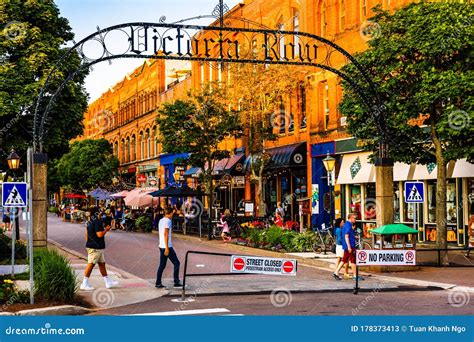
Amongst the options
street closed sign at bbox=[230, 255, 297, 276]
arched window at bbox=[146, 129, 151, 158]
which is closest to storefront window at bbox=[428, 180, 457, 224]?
street closed sign at bbox=[230, 255, 297, 276]

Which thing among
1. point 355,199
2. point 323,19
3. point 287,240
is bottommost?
point 287,240

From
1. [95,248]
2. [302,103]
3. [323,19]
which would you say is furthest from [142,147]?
[95,248]

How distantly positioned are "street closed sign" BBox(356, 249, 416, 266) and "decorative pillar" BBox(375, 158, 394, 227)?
338cm

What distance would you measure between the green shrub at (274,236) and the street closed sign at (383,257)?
1056 centimetres

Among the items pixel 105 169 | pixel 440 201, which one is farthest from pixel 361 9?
pixel 105 169

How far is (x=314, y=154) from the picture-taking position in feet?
129

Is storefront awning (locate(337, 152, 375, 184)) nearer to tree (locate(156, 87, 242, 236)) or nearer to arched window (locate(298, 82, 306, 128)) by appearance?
arched window (locate(298, 82, 306, 128))

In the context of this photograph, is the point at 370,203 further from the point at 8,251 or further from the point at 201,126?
the point at 8,251

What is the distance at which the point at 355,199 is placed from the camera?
3650cm

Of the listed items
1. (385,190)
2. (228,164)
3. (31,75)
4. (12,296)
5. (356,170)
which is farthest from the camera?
(228,164)

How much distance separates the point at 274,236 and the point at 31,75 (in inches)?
523

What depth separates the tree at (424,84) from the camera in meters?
22.3

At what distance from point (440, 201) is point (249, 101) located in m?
17.7

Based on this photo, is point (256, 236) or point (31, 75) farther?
Result: point (31, 75)
